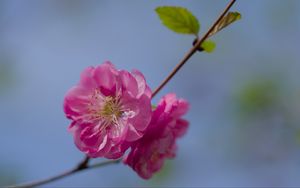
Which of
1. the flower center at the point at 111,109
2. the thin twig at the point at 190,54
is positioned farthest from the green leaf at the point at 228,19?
the flower center at the point at 111,109

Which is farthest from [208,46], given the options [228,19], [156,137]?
[156,137]

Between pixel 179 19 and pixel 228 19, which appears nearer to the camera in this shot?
pixel 228 19

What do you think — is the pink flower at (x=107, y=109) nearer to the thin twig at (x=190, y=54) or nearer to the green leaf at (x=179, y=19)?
the thin twig at (x=190, y=54)

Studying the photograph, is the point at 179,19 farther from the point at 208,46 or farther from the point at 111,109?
the point at 111,109

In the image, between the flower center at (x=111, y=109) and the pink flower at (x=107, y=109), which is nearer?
the pink flower at (x=107, y=109)

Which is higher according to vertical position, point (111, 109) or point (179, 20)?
point (179, 20)
